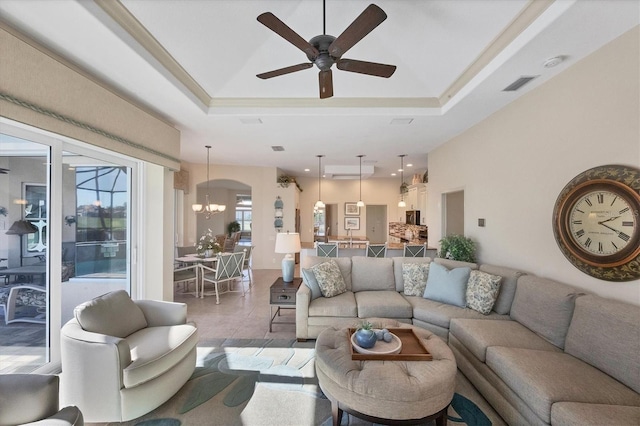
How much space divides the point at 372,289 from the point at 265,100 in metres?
3.18

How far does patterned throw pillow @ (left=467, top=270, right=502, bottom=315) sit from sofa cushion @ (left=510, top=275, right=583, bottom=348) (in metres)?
0.20

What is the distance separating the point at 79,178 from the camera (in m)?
3.06

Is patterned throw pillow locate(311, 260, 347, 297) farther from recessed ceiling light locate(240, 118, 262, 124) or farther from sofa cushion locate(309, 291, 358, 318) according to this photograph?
recessed ceiling light locate(240, 118, 262, 124)

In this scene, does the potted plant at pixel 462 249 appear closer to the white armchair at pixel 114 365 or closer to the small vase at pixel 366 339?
the small vase at pixel 366 339

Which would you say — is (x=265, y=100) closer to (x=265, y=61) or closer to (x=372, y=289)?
(x=265, y=61)

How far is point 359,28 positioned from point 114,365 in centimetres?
293

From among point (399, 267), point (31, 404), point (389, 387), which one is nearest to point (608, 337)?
point (389, 387)

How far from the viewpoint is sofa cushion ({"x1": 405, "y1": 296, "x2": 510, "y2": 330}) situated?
2.95 meters

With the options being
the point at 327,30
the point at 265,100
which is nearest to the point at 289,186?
the point at 265,100

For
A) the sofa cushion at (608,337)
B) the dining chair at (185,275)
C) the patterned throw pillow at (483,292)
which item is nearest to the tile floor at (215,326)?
the dining chair at (185,275)

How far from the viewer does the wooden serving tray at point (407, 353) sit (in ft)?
6.65

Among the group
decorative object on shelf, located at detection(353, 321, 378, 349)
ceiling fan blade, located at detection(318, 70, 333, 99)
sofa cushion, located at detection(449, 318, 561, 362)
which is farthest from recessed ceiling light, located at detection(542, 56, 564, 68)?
decorative object on shelf, located at detection(353, 321, 378, 349)

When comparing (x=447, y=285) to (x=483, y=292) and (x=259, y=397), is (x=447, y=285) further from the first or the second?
(x=259, y=397)

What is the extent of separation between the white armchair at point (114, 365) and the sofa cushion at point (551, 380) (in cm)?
268
